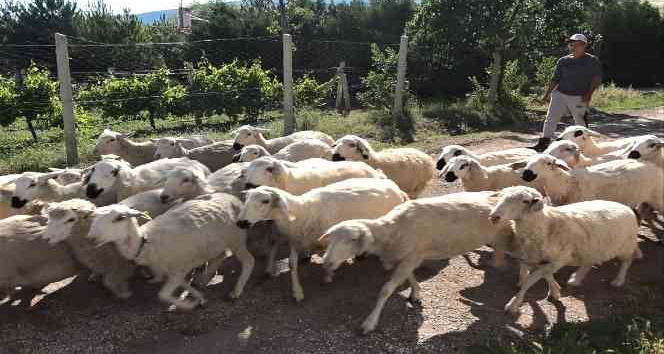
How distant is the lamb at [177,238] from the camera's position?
16.3 feet

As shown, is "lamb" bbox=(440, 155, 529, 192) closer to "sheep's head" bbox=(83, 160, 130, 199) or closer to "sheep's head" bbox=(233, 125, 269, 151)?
"sheep's head" bbox=(233, 125, 269, 151)

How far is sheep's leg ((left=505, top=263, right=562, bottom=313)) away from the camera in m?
5.23

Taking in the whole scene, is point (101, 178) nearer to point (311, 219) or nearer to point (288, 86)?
point (311, 219)

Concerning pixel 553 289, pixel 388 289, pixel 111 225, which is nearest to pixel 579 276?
pixel 553 289

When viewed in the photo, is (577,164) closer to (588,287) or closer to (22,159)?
(588,287)

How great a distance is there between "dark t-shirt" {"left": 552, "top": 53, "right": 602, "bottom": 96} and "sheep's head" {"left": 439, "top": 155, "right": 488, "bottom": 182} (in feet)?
11.6

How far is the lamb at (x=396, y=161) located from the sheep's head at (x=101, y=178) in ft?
9.73

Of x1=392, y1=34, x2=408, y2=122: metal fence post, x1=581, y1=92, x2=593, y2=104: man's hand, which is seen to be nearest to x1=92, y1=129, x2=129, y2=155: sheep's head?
x1=392, y1=34, x2=408, y2=122: metal fence post

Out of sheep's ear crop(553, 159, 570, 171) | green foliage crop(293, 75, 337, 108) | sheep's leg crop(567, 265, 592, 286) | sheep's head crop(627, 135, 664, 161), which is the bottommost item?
sheep's leg crop(567, 265, 592, 286)

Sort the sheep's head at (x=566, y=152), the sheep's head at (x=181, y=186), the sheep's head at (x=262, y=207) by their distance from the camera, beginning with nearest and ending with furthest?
the sheep's head at (x=262, y=207) → the sheep's head at (x=181, y=186) → the sheep's head at (x=566, y=152)

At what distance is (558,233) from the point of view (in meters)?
5.37

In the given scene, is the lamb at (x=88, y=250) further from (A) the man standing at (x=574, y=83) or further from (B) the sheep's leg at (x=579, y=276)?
(A) the man standing at (x=574, y=83)

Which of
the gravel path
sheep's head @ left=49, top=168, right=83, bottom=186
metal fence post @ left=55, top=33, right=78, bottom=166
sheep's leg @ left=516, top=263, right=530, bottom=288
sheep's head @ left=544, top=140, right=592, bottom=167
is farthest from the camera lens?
metal fence post @ left=55, top=33, right=78, bottom=166

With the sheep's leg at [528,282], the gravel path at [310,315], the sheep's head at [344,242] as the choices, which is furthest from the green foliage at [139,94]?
the sheep's leg at [528,282]
